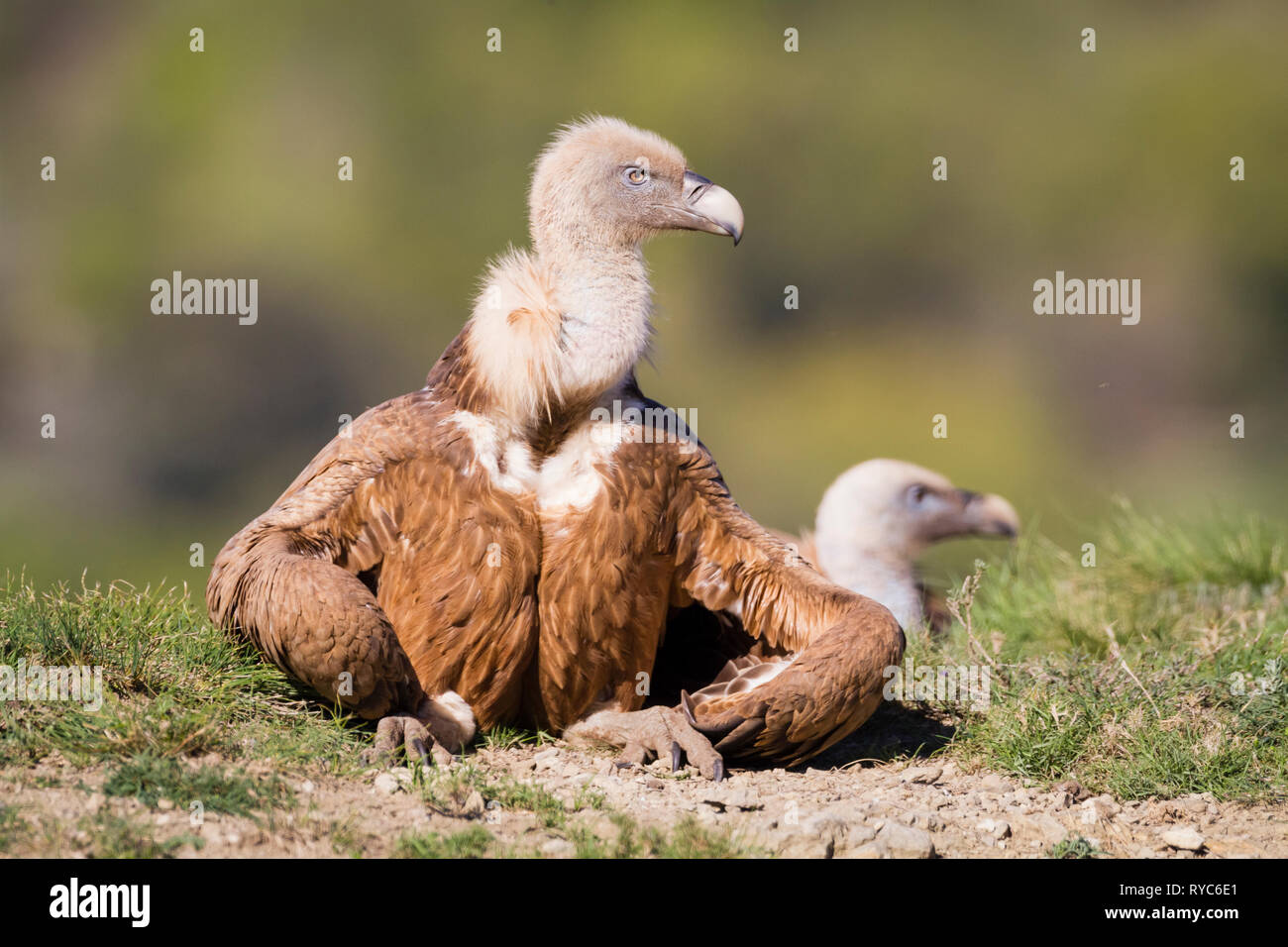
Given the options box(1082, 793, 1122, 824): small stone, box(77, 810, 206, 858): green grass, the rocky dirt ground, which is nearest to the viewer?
box(77, 810, 206, 858): green grass

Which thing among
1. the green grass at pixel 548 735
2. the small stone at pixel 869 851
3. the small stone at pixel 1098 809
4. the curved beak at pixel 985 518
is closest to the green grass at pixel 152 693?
the green grass at pixel 548 735

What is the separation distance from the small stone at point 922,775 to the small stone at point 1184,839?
770 mm

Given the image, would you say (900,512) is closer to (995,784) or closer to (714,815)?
(995,784)

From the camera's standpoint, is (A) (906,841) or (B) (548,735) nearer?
(A) (906,841)

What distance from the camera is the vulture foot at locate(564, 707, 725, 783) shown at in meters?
4.85

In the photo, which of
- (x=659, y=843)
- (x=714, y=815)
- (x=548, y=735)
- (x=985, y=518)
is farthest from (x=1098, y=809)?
(x=985, y=518)

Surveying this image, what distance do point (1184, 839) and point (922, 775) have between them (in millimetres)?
886

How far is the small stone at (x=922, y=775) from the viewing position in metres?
5.13

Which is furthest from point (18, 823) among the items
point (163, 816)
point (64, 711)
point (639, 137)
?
point (639, 137)

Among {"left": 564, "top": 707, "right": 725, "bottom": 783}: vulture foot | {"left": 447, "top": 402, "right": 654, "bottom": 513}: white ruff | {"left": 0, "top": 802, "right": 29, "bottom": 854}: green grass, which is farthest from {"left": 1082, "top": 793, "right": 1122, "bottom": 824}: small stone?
{"left": 0, "top": 802, "right": 29, "bottom": 854}: green grass

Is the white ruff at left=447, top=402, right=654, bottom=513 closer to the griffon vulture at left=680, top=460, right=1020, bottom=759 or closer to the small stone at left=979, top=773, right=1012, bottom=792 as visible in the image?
the griffon vulture at left=680, top=460, right=1020, bottom=759

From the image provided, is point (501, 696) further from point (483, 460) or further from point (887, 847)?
point (887, 847)

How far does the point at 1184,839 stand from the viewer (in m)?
4.61

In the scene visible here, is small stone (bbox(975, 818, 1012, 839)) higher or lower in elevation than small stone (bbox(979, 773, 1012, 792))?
lower
